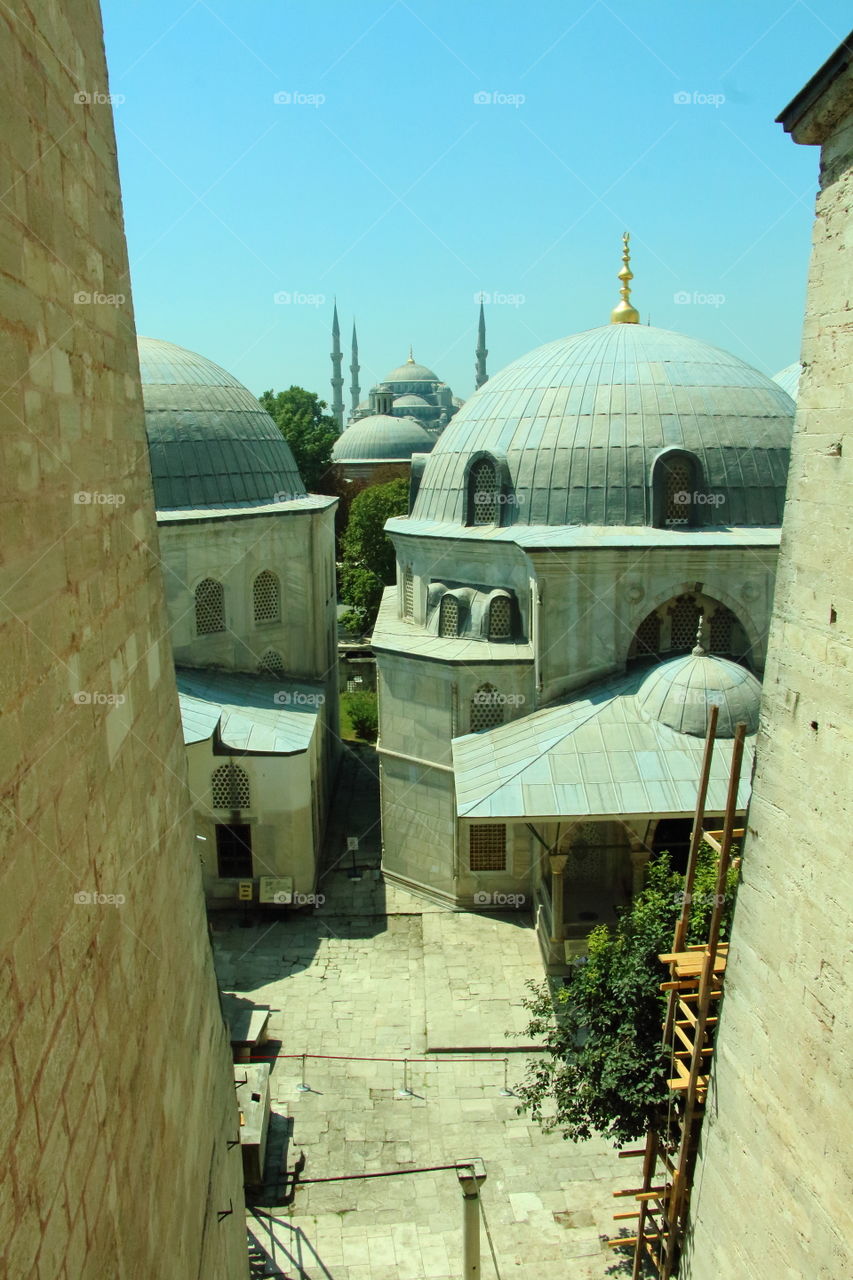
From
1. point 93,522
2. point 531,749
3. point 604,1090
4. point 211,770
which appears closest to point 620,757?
point 531,749

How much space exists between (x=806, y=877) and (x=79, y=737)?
13.9 feet

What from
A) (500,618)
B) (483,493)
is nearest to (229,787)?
(500,618)

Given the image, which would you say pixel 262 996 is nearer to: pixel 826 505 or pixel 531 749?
pixel 531 749

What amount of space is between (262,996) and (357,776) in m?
9.89

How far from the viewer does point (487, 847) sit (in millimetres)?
16938

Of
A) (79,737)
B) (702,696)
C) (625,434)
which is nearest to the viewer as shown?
(79,737)

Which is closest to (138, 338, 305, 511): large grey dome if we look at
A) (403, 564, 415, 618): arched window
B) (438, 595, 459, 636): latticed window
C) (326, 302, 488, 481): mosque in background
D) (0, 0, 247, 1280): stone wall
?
(403, 564, 415, 618): arched window

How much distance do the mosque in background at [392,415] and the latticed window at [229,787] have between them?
28725mm

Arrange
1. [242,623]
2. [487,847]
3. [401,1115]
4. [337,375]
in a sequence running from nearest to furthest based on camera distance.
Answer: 1. [401,1115]
2. [487,847]
3. [242,623]
4. [337,375]

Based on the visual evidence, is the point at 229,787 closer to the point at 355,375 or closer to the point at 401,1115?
the point at 401,1115

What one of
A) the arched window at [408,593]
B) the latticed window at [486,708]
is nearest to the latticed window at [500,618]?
the latticed window at [486,708]

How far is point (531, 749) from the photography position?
48.0 feet

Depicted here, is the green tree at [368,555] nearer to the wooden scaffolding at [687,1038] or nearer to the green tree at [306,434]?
the green tree at [306,434]

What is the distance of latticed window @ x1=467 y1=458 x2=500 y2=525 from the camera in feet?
58.2
